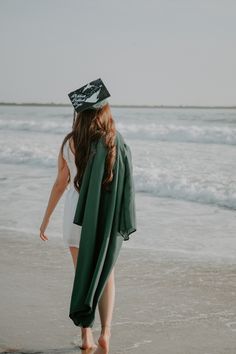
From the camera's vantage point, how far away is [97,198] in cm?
332

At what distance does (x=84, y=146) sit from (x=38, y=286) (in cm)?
196

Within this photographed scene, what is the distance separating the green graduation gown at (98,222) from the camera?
333 centimetres

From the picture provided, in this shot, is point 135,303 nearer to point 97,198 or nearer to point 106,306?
point 106,306

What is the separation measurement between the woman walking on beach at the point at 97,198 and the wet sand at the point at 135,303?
492 millimetres

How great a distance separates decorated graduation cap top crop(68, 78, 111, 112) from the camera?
3.38 m

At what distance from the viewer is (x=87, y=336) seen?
3.64 m

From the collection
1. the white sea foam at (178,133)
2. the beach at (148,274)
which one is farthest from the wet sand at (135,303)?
the white sea foam at (178,133)

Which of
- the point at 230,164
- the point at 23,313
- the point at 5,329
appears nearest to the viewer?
the point at 5,329

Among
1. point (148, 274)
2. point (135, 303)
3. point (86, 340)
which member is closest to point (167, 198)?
point (148, 274)

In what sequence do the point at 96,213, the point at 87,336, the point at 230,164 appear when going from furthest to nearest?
the point at 230,164, the point at 87,336, the point at 96,213

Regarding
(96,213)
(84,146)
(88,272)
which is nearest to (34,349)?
(88,272)

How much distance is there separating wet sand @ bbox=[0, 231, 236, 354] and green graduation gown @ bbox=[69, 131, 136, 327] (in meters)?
0.48

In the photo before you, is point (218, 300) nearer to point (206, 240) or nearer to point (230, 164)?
point (206, 240)

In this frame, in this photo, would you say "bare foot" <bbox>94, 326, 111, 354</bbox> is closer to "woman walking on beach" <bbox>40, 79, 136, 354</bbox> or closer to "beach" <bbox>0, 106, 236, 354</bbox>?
"woman walking on beach" <bbox>40, 79, 136, 354</bbox>
